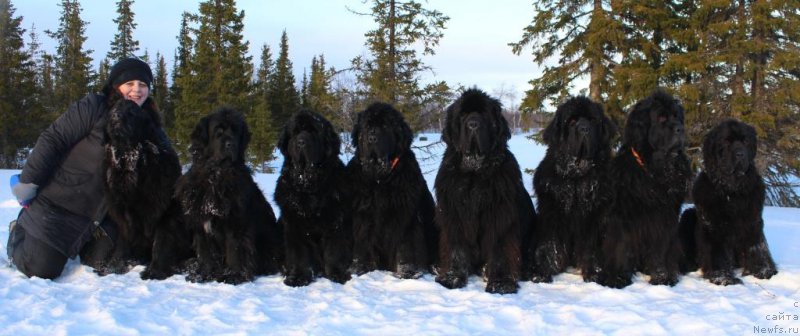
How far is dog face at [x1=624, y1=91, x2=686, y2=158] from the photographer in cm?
482

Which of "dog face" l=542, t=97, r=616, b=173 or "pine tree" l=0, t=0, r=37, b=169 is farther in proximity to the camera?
"pine tree" l=0, t=0, r=37, b=169

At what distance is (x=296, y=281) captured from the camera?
16.1 feet

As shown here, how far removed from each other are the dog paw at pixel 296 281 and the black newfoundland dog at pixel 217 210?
1.23 ft

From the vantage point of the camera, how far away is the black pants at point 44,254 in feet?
15.8

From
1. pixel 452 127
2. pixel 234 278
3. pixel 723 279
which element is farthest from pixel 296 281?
pixel 723 279

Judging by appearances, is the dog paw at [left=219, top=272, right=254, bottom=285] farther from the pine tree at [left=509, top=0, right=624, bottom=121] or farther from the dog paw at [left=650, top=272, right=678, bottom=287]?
the pine tree at [left=509, top=0, right=624, bottom=121]

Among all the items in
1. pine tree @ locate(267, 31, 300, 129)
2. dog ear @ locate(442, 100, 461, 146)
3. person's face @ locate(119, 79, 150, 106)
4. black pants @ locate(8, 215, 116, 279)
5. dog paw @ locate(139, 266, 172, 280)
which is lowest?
dog paw @ locate(139, 266, 172, 280)

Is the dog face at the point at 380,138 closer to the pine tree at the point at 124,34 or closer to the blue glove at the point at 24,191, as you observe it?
the blue glove at the point at 24,191

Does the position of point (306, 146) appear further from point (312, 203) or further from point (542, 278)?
point (542, 278)

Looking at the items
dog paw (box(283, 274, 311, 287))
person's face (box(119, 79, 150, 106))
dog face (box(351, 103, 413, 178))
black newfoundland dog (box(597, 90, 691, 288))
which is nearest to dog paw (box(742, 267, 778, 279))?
black newfoundland dog (box(597, 90, 691, 288))

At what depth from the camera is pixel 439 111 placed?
60.4 feet

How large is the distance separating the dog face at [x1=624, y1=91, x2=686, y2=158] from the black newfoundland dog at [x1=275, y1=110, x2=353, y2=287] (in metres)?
2.91

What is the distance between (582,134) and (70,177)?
4.99 m

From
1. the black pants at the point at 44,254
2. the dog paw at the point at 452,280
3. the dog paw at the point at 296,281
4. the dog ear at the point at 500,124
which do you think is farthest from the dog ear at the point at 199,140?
the dog ear at the point at 500,124
